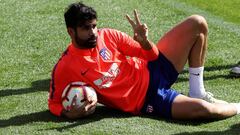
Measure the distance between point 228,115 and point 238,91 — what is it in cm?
94

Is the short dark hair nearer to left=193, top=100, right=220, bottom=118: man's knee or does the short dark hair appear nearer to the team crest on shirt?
the team crest on shirt

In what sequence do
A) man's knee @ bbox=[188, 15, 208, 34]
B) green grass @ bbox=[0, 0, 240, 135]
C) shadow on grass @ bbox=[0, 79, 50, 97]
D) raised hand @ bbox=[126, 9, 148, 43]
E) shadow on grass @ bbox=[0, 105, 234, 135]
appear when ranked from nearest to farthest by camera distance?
raised hand @ bbox=[126, 9, 148, 43] → green grass @ bbox=[0, 0, 240, 135] → shadow on grass @ bbox=[0, 105, 234, 135] → man's knee @ bbox=[188, 15, 208, 34] → shadow on grass @ bbox=[0, 79, 50, 97]

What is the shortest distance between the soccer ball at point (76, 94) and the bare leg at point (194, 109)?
0.78 meters

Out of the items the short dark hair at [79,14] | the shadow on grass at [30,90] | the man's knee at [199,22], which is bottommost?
the shadow on grass at [30,90]

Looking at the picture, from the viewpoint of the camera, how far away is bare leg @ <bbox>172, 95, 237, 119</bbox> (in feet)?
17.9

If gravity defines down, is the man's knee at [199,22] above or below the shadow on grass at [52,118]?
above

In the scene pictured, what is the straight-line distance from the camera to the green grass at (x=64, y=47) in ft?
17.6

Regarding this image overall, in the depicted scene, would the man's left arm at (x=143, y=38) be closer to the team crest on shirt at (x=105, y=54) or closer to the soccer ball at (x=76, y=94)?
the team crest on shirt at (x=105, y=54)

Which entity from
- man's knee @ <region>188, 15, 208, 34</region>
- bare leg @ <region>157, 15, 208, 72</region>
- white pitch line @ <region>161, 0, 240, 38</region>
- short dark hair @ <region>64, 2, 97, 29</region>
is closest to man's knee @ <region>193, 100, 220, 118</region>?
bare leg @ <region>157, 15, 208, 72</region>

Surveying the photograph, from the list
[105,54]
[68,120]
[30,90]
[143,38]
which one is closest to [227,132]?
[143,38]

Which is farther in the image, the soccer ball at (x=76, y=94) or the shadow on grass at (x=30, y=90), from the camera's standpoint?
the shadow on grass at (x=30, y=90)

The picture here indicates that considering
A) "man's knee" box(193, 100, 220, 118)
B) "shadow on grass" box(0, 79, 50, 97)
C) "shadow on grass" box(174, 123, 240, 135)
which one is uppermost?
"man's knee" box(193, 100, 220, 118)

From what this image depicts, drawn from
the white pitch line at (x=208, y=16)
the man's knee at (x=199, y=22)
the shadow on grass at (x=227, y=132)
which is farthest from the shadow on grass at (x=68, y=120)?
the white pitch line at (x=208, y=16)

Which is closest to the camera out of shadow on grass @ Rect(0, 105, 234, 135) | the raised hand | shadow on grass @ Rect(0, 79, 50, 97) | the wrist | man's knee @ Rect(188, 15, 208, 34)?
Answer: the raised hand
